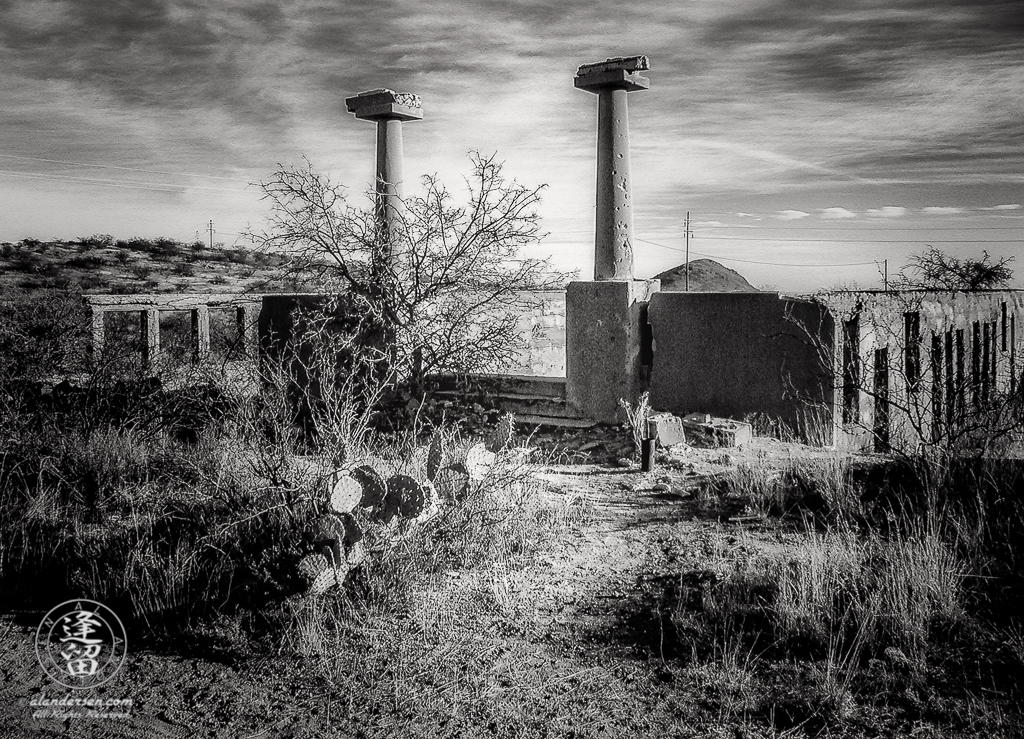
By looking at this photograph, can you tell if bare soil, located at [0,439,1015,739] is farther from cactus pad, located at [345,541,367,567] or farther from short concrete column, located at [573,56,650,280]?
short concrete column, located at [573,56,650,280]

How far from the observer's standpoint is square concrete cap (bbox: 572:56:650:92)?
974 centimetres

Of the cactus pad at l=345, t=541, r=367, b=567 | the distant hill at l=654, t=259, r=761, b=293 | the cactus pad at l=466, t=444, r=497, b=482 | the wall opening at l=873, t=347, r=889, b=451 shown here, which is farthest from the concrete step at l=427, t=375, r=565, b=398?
the distant hill at l=654, t=259, r=761, b=293

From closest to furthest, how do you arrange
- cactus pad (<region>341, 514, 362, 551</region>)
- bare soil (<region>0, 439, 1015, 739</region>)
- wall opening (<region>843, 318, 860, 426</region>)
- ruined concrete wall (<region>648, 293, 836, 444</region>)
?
bare soil (<region>0, 439, 1015, 739</region>)
cactus pad (<region>341, 514, 362, 551</region>)
ruined concrete wall (<region>648, 293, 836, 444</region>)
wall opening (<region>843, 318, 860, 426</region>)

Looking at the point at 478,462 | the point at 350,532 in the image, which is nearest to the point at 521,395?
the point at 478,462

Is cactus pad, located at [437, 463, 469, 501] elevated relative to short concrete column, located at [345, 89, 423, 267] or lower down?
lower down

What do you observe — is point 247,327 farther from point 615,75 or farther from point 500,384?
point 615,75

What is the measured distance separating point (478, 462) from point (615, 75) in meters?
5.65

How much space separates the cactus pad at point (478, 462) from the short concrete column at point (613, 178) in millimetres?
4396

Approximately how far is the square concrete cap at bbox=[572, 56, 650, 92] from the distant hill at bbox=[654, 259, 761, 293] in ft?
88.6

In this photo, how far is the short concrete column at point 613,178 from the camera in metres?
10.0

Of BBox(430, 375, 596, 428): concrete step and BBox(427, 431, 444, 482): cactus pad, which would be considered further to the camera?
BBox(430, 375, 596, 428): concrete step

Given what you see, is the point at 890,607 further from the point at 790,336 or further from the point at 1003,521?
the point at 790,336

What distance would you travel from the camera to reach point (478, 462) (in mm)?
6074

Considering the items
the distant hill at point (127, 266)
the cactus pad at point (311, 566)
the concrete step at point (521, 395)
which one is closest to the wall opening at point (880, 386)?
the concrete step at point (521, 395)
